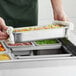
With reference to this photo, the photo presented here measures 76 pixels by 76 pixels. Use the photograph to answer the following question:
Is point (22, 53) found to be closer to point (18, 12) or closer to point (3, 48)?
point (3, 48)

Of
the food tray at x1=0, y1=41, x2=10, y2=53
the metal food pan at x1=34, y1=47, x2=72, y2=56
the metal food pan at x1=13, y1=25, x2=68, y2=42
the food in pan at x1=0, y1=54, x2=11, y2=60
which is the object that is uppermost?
the metal food pan at x1=13, y1=25, x2=68, y2=42

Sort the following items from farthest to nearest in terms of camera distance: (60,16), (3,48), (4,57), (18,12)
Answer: (18,12)
(60,16)
(3,48)
(4,57)

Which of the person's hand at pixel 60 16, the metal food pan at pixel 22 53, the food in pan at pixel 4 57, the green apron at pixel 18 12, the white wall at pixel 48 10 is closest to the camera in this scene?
the food in pan at pixel 4 57

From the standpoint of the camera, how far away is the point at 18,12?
2.09 m

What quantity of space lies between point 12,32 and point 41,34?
5.4 inches

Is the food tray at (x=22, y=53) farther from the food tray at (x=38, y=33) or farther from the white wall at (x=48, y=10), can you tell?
the white wall at (x=48, y=10)

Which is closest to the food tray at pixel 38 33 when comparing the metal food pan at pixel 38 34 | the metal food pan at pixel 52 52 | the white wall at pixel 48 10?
the metal food pan at pixel 38 34

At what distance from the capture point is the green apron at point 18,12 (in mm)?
2074

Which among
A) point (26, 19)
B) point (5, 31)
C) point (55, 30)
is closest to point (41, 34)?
point (55, 30)

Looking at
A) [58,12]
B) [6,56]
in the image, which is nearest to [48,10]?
[58,12]

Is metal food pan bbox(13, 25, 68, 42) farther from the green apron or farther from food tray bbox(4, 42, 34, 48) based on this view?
the green apron

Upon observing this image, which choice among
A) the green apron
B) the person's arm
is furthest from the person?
the person's arm

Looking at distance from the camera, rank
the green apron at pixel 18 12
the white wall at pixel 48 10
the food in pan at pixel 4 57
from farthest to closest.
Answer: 1. the white wall at pixel 48 10
2. the green apron at pixel 18 12
3. the food in pan at pixel 4 57

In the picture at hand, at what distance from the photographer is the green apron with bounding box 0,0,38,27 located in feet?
6.81
